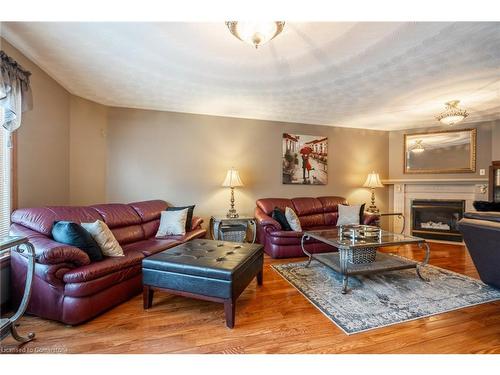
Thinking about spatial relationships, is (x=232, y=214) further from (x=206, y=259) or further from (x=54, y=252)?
(x=54, y=252)

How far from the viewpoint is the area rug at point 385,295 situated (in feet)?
6.63

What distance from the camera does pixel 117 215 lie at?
3.11 meters

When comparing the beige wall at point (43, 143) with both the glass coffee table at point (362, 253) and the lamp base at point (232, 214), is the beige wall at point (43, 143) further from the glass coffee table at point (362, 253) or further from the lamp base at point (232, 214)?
the glass coffee table at point (362, 253)

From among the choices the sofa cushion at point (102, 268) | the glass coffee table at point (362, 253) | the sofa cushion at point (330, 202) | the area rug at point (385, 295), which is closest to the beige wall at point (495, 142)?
the sofa cushion at point (330, 202)

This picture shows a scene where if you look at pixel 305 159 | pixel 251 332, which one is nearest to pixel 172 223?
pixel 251 332

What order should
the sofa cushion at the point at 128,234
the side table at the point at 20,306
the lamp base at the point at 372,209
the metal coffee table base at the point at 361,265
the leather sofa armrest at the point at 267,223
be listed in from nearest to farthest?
the side table at the point at 20,306 → the metal coffee table base at the point at 361,265 → the sofa cushion at the point at 128,234 → the leather sofa armrest at the point at 267,223 → the lamp base at the point at 372,209

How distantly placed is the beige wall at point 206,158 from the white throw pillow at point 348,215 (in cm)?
72

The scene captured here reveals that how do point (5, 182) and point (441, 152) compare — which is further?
point (441, 152)

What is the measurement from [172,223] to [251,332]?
2.03 m

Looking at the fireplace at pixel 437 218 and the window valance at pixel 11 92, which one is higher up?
the window valance at pixel 11 92

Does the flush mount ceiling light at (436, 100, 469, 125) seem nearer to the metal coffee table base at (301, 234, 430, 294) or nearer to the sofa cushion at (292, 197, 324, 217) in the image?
the metal coffee table base at (301, 234, 430, 294)

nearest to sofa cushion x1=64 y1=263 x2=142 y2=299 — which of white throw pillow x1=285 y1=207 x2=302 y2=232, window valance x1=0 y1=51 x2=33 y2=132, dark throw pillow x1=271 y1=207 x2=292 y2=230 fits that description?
window valance x1=0 y1=51 x2=33 y2=132

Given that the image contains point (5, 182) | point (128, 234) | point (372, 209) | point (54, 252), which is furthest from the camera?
point (372, 209)
